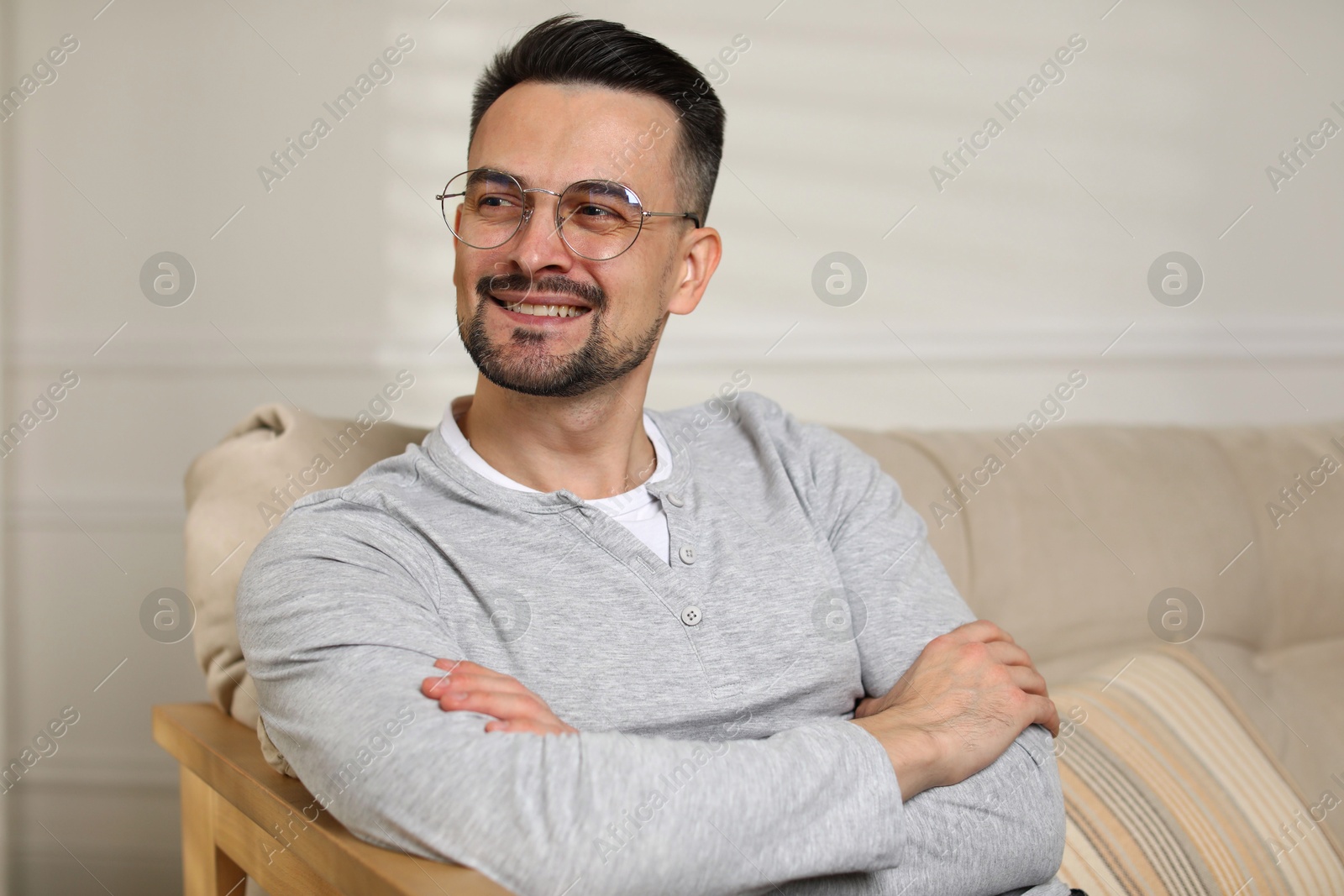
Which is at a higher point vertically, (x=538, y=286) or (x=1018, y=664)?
(x=538, y=286)

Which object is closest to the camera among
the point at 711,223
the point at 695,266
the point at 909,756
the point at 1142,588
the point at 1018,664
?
the point at 909,756

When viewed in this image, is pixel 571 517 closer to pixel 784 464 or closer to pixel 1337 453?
pixel 784 464

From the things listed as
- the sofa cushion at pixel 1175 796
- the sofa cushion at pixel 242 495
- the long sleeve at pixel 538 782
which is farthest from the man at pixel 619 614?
the sofa cushion at pixel 1175 796

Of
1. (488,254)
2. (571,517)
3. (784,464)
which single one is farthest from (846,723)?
(488,254)

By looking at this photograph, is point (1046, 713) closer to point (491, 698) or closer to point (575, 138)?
point (491, 698)

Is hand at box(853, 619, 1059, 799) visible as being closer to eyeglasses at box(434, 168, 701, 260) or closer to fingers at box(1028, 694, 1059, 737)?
fingers at box(1028, 694, 1059, 737)

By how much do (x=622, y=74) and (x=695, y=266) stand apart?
296mm

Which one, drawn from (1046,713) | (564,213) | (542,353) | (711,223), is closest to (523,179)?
(564,213)

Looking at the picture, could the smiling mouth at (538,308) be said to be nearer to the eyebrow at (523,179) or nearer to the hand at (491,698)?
the eyebrow at (523,179)

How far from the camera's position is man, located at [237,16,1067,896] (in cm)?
96

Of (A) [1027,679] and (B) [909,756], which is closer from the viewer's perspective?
(B) [909,756]

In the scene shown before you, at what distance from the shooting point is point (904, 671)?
4.54 feet

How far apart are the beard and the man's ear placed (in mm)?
200

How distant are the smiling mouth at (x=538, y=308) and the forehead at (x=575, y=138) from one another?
15 cm
